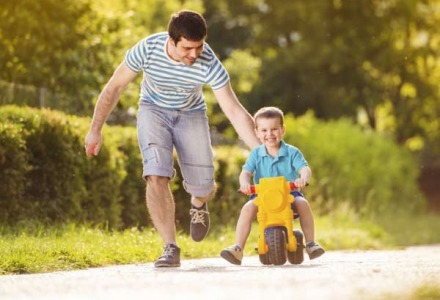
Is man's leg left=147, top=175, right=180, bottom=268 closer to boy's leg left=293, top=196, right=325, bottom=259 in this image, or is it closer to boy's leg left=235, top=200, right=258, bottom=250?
boy's leg left=235, top=200, right=258, bottom=250

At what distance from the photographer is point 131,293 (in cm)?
689

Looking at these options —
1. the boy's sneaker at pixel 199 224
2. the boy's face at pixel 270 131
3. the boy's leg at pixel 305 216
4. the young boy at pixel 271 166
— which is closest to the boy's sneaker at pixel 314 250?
the young boy at pixel 271 166

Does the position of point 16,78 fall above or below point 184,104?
above

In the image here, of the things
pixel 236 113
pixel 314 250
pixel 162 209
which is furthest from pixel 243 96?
pixel 162 209

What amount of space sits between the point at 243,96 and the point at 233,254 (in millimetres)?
26692

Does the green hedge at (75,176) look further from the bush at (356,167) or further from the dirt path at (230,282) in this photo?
the bush at (356,167)

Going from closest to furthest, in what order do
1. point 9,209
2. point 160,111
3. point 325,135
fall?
point 160,111 → point 9,209 → point 325,135

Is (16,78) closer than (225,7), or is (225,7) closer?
(16,78)

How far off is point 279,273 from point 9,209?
A: 205 inches

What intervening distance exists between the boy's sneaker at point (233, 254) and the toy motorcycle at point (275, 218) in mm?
187

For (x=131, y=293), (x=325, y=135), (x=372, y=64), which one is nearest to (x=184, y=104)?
(x=131, y=293)

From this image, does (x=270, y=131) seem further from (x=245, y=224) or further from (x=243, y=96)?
(x=243, y=96)

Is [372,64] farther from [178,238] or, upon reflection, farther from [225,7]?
[178,238]

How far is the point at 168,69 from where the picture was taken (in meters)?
9.59
